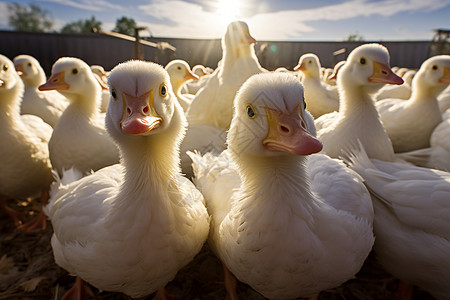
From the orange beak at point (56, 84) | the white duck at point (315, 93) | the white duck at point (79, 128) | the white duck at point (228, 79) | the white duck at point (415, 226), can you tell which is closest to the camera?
the white duck at point (415, 226)

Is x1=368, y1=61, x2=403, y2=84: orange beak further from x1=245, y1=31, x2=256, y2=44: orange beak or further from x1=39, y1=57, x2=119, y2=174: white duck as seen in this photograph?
x1=39, y1=57, x2=119, y2=174: white duck

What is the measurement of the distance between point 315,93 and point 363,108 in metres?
2.00

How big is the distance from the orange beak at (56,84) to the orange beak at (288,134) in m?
2.48

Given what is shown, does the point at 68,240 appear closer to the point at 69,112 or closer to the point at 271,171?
the point at 271,171

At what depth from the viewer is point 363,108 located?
2822 millimetres

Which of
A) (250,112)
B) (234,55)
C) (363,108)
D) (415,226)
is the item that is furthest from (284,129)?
(234,55)

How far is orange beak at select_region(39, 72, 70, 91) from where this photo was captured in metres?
2.90

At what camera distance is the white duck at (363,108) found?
8.80 ft

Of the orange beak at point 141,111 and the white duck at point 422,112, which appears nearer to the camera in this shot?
the orange beak at point 141,111

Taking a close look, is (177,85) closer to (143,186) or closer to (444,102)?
(143,186)

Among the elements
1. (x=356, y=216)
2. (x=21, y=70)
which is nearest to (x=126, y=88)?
(x=356, y=216)

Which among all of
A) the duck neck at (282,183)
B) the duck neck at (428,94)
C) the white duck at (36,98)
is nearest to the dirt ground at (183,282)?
the duck neck at (282,183)

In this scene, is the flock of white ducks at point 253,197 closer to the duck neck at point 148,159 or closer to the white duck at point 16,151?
the duck neck at point 148,159

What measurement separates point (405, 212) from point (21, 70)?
5.61 metres
